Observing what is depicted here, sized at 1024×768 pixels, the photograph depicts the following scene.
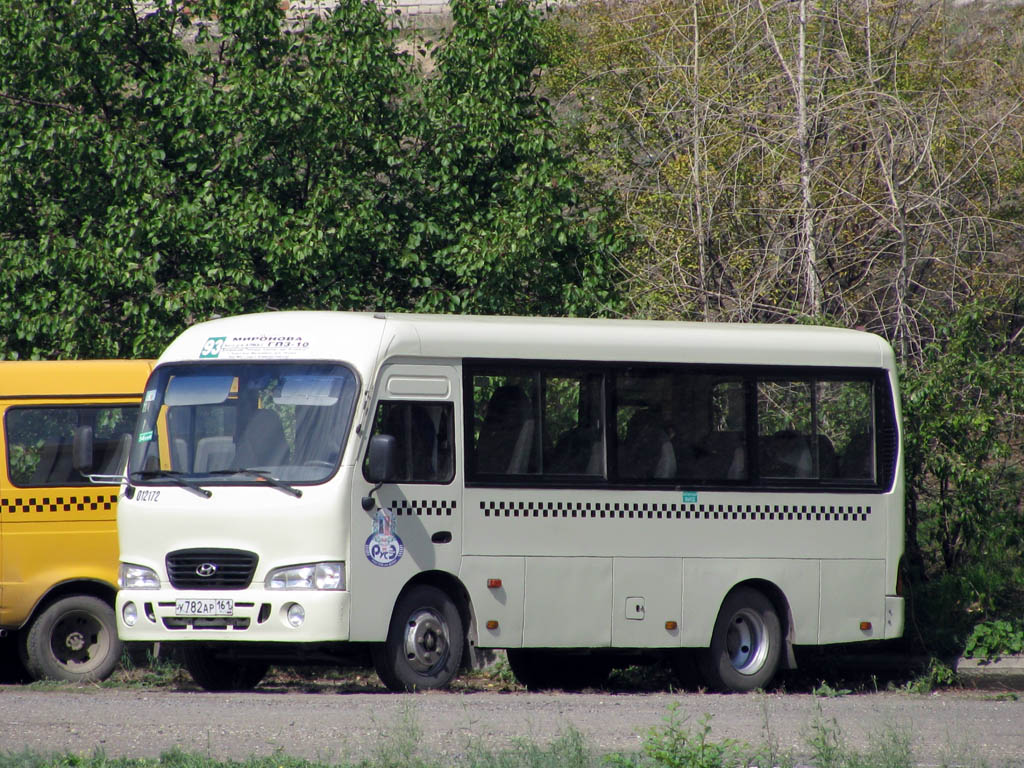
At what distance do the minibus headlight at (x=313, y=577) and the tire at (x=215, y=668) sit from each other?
41.3 inches

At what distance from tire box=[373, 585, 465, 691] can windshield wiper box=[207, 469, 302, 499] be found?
3.71ft

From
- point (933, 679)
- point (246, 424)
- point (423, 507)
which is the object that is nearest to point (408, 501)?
point (423, 507)

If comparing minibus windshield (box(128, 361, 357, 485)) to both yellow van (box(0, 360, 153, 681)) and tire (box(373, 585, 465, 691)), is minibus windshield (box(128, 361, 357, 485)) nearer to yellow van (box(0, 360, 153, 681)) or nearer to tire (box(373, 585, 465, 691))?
yellow van (box(0, 360, 153, 681))

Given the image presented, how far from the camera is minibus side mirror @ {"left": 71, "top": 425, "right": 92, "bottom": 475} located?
41.6 feet

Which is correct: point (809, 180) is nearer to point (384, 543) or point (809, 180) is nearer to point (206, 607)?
point (384, 543)

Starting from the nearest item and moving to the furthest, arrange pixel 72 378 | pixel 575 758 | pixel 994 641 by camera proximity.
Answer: pixel 575 758 → pixel 72 378 → pixel 994 641

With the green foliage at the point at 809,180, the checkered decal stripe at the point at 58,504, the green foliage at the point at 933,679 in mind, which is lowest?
the green foliage at the point at 933,679

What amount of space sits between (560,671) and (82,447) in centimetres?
458

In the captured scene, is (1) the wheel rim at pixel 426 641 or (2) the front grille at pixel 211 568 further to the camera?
(1) the wheel rim at pixel 426 641

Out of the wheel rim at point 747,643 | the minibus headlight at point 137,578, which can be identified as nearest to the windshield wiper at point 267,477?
the minibus headlight at point 137,578

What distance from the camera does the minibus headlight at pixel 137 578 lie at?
38.1 ft

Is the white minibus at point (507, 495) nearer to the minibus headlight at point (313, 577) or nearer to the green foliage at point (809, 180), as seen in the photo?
the minibus headlight at point (313, 577)

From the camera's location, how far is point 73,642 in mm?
12984

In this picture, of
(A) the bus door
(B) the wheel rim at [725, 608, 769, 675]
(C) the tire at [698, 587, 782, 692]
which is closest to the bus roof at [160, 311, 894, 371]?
(A) the bus door
